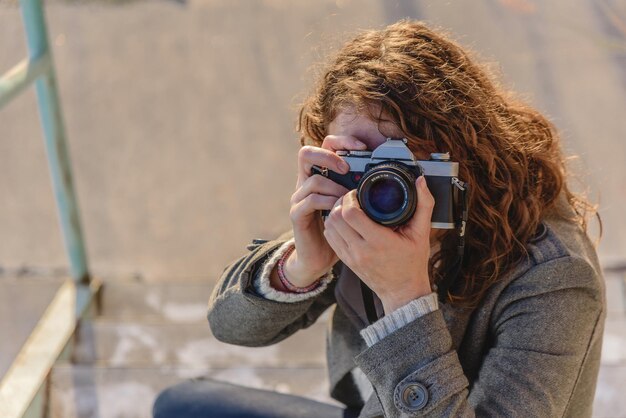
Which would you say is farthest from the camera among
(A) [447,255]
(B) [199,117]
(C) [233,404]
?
(B) [199,117]

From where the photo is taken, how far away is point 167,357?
1.91 meters

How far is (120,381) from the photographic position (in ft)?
5.64

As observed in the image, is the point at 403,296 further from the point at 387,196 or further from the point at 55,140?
the point at 55,140

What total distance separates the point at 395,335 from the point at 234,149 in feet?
5.69

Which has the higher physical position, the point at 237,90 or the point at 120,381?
the point at 237,90

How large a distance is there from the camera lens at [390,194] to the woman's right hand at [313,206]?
0.18 ft

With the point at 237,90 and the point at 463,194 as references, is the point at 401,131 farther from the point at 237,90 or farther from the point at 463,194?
the point at 237,90

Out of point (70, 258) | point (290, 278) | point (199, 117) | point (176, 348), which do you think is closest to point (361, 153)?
point (290, 278)

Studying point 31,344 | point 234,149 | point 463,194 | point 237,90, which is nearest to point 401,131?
point 463,194

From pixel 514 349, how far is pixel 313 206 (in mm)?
313

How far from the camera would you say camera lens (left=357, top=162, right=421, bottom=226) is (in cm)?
97

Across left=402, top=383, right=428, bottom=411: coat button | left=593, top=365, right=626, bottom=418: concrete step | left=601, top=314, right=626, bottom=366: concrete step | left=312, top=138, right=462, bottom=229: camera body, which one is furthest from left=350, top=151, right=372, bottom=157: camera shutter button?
left=601, top=314, right=626, bottom=366: concrete step

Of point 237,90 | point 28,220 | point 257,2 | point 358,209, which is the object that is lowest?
point 28,220

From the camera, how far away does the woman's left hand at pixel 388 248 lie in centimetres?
98
